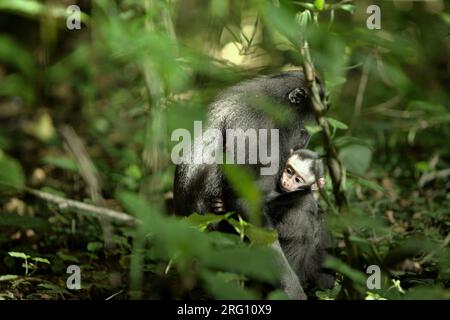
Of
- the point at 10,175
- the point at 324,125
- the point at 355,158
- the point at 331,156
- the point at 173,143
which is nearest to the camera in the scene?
the point at 10,175

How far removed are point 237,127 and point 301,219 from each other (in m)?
0.76

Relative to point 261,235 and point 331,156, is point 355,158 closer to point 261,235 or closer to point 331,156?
point 331,156

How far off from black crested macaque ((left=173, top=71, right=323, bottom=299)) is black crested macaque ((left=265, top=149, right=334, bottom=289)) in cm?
Answer: 11

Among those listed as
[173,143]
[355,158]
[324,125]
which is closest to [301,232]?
[173,143]

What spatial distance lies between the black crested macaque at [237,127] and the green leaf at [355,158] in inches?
32.4

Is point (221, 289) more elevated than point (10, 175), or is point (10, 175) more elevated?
point (10, 175)

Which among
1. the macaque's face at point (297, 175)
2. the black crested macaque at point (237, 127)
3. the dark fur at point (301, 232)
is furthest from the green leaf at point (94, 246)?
the macaque's face at point (297, 175)

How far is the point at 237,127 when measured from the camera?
13.9 feet

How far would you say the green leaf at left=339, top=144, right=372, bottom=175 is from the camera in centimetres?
511

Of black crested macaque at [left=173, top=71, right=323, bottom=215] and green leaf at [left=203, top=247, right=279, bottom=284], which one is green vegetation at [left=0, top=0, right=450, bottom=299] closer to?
green leaf at [left=203, top=247, right=279, bottom=284]

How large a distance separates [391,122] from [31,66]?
263 inches

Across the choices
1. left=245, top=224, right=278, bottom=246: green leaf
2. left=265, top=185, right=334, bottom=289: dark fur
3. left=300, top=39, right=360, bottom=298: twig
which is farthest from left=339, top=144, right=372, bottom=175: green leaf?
left=245, top=224, right=278, bottom=246: green leaf
